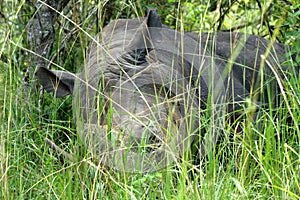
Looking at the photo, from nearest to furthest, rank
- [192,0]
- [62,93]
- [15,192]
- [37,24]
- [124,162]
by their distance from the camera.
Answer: [124,162] < [15,192] < [62,93] < [37,24] < [192,0]

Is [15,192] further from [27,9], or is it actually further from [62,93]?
[27,9]

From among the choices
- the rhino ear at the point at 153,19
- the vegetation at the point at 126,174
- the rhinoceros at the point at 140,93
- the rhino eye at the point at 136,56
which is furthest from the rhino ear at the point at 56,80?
the rhino ear at the point at 153,19

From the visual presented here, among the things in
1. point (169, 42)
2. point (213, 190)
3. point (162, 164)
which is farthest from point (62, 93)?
point (213, 190)

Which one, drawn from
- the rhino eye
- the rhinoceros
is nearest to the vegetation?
the rhinoceros

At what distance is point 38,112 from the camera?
4.60 meters

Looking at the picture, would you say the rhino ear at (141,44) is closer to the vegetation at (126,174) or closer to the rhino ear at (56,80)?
the vegetation at (126,174)

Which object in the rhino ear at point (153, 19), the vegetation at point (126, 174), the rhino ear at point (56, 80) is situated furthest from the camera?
the rhino ear at point (56, 80)

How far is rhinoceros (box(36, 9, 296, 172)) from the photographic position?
3.07m

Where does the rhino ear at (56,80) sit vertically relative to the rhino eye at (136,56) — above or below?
below

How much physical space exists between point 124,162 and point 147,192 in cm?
26

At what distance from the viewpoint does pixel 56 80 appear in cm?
398

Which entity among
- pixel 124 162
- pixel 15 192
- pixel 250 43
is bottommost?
pixel 15 192

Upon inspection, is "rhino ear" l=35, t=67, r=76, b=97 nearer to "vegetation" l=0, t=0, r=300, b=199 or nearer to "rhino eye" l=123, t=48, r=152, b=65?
"vegetation" l=0, t=0, r=300, b=199

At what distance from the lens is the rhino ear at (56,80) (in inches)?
157
